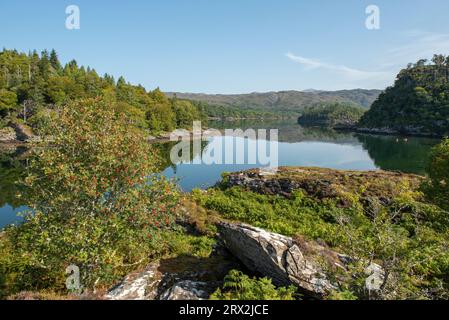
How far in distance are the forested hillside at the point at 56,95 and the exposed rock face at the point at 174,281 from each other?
74.4 metres

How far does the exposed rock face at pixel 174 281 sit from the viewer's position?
11438 mm

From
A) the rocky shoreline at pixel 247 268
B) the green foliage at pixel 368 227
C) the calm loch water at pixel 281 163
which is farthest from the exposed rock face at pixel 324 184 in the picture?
the rocky shoreline at pixel 247 268

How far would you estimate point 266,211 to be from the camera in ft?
93.3

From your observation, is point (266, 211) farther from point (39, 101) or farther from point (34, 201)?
point (39, 101)

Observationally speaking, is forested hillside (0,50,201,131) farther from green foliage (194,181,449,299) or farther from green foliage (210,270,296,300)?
green foliage (210,270,296,300)

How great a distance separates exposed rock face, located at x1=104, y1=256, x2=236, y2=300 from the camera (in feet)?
37.5

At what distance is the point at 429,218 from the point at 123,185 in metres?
24.2

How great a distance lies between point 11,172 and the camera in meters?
56.6

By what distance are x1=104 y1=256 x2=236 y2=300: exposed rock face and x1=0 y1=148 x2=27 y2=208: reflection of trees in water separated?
20.7 metres

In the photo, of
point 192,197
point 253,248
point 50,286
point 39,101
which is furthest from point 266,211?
point 39,101

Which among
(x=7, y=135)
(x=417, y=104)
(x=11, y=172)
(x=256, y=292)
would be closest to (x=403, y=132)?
(x=417, y=104)

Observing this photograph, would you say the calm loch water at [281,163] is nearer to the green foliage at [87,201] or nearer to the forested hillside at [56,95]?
the forested hillside at [56,95]

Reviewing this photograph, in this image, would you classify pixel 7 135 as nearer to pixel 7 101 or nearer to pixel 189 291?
pixel 7 101

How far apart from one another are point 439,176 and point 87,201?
24871 mm
